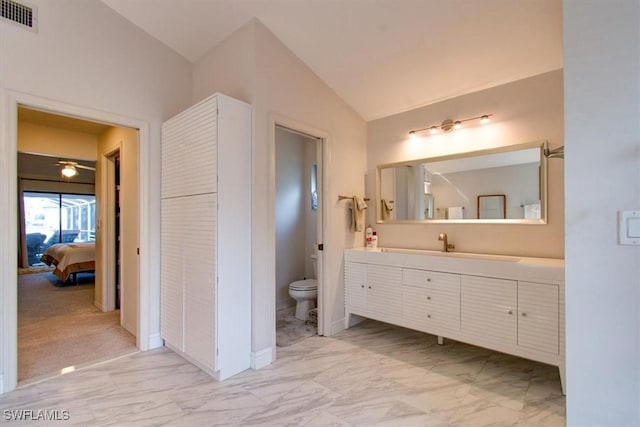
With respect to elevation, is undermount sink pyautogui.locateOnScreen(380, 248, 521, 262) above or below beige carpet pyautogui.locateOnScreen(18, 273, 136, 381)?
above

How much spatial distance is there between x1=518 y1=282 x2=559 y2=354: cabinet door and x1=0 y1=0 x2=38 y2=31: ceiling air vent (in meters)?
4.02

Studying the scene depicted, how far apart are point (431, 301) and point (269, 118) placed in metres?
2.10

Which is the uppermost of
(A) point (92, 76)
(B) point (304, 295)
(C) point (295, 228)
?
(A) point (92, 76)

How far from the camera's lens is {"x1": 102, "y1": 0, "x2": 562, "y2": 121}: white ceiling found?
2.15m

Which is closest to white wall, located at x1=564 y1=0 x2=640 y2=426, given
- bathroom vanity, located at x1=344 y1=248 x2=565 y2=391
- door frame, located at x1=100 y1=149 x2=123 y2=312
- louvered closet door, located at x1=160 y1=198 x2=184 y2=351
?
bathroom vanity, located at x1=344 y1=248 x2=565 y2=391

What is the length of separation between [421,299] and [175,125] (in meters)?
2.66

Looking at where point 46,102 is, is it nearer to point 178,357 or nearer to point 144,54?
point 144,54

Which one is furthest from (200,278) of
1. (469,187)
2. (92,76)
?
(469,187)

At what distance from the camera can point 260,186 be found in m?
2.50

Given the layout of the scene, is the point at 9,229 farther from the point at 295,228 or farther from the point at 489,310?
the point at 489,310

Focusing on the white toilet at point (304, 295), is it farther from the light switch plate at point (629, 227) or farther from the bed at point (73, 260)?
the bed at point (73, 260)

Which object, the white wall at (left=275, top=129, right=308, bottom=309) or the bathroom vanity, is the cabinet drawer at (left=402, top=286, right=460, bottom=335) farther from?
the white wall at (left=275, top=129, right=308, bottom=309)

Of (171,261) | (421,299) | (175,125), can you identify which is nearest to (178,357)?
(171,261)

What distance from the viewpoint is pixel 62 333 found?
3.18 m
